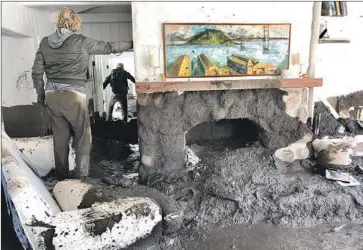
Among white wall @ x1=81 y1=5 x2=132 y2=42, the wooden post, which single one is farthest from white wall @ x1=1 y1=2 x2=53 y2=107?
the wooden post

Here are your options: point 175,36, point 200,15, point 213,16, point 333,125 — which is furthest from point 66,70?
point 333,125

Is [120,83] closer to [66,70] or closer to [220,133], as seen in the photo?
[220,133]

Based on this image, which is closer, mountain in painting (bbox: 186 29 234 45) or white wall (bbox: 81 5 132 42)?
mountain in painting (bbox: 186 29 234 45)

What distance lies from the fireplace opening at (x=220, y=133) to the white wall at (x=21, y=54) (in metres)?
1.81

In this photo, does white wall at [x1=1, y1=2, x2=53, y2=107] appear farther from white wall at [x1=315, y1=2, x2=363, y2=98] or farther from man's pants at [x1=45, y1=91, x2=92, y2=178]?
white wall at [x1=315, y1=2, x2=363, y2=98]

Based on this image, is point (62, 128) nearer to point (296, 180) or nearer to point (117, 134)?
point (117, 134)

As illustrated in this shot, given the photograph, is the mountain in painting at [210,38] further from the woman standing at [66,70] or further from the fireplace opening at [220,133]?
the fireplace opening at [220,133]

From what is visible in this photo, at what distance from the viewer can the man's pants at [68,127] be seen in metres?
2.85

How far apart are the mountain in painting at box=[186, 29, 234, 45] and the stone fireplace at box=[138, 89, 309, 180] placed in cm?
47

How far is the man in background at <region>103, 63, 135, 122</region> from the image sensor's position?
5105 mm

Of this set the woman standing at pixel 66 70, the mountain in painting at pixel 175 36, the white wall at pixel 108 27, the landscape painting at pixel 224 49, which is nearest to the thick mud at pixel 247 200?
the woman standing at pixel 66 70

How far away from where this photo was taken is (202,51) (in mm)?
3195

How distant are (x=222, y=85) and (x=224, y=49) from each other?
317 millimetres

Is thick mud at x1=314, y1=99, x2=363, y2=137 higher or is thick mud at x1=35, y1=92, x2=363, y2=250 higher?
thick mud at x1=314, y1=99, x2=363, y2=137
